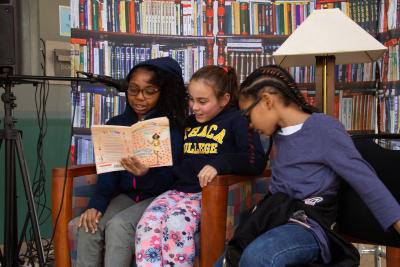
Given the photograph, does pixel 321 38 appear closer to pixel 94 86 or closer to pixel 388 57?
pixel 388 57

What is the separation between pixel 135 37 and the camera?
2.43 metres

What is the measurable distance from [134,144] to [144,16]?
996 millimetres

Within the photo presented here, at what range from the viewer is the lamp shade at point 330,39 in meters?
1.95

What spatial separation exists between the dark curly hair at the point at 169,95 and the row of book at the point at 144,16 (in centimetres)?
54

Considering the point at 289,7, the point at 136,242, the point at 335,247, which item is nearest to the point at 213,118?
the point at 136,242

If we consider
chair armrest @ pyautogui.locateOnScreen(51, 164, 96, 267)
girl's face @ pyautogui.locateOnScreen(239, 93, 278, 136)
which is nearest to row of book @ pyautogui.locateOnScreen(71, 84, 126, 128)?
chair armrest @ pyautogui.locateOnScreen(51, 164, 96, 267)

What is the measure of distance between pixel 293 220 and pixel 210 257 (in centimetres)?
31

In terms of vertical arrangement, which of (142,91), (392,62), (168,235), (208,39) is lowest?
(168,235)

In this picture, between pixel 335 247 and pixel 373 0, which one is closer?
pixel 335 247

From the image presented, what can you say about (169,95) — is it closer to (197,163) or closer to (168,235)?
(197,163)

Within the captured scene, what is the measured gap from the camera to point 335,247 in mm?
1253

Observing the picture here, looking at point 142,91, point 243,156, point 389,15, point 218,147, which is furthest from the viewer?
point 389,15

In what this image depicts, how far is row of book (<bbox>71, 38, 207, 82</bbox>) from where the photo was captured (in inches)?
93.7

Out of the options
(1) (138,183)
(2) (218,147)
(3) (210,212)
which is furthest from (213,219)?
(1) (138,183)
